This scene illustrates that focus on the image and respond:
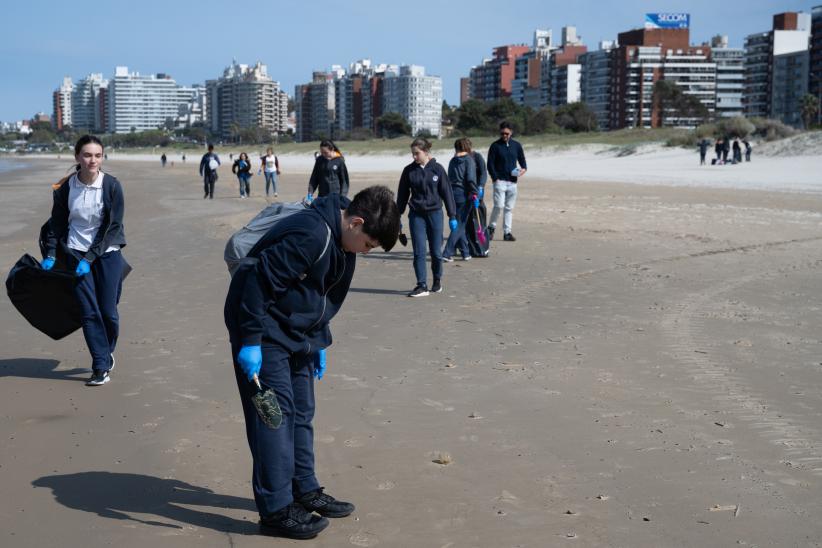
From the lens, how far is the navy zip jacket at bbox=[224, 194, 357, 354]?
3.80 meters

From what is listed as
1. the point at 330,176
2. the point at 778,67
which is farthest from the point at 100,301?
the point at 778,67

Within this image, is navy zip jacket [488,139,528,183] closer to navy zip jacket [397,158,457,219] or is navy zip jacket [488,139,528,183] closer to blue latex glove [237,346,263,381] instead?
navy zip jacket [397,158,457,219]

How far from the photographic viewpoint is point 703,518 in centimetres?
433

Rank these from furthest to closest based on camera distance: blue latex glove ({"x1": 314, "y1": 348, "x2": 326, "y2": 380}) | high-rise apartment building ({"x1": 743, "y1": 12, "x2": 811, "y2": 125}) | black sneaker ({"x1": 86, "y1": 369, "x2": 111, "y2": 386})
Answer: high-rise apartment building ({"x1": 743, "y1": 12, "x2": 811, "y2": 125}) → black sneaker ({"x1": 86, "y1": 369, "x2": 111, "y2": 386}) → blue latex glove ({"x1": 314, "y1": 348, "x2": 326, "y2": 380})

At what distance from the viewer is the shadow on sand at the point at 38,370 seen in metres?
6.98

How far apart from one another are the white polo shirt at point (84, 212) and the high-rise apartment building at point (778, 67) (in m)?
149

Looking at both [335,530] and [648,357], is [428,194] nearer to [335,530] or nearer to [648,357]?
[648,357]

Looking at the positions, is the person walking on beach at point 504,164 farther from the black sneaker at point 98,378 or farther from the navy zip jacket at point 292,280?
the navy zip jacket at point 292,280

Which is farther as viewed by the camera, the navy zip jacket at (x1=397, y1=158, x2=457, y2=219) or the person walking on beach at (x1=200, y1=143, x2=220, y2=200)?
the person walking on beach at (x1=200, y1=143, x2=220, y2=200)

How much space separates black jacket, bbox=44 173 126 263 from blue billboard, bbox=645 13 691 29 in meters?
171

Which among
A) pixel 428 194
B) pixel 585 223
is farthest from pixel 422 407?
pixel 585 223

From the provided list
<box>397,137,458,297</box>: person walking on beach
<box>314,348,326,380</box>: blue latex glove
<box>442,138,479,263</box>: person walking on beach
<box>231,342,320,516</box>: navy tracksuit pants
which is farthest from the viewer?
<box>442,138,479,263</box>: person walking on beach

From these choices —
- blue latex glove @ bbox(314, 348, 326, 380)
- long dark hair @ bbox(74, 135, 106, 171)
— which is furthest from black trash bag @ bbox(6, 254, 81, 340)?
blue latex glove @ bbox(314, 348, 326, 380)

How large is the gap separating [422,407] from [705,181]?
30.2m
